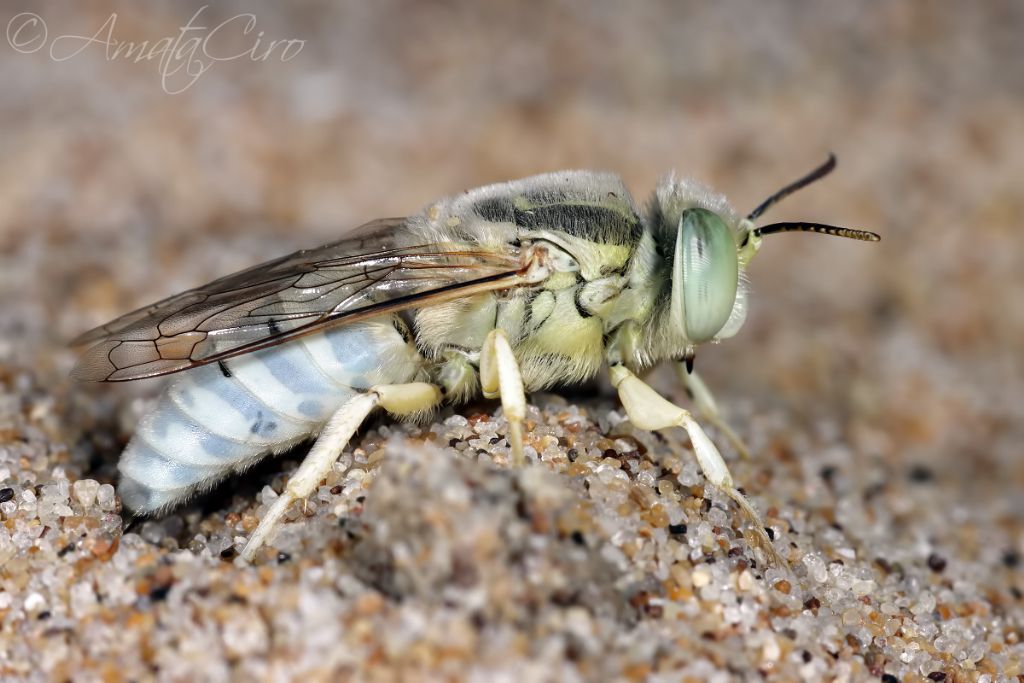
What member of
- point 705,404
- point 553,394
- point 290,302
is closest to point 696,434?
point 553,394

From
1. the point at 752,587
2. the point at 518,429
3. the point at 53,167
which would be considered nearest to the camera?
the point at 752,587

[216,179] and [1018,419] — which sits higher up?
[216,179]

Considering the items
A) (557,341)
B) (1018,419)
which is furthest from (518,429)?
(1018,419)

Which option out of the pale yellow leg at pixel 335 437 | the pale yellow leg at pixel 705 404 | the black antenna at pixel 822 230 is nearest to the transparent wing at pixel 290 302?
the pale yellow leg at pixel 335 437

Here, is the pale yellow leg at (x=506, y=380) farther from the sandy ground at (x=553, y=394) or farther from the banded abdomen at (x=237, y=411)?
the banded abdomen at (x=237, y=411)

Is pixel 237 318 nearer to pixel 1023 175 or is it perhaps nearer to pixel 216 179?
pixel 216 179

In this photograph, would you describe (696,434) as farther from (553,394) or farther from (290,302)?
(290,302)

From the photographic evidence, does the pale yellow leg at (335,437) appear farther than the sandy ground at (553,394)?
Yes
